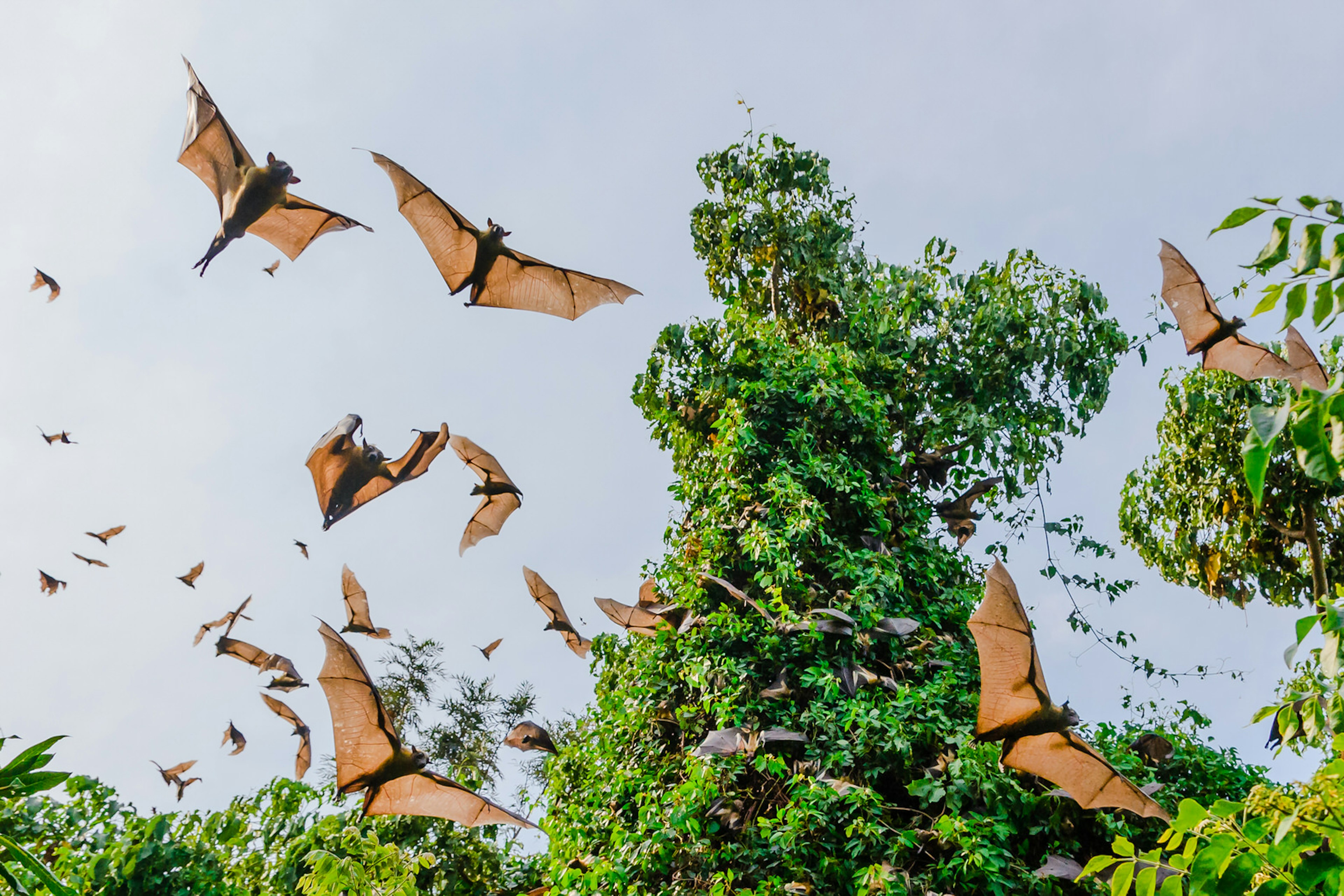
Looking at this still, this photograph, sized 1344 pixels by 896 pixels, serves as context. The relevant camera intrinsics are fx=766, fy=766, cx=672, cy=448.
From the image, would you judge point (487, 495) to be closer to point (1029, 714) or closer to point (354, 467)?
point (354, 467)

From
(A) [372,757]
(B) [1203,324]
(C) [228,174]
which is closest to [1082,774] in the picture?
(B) [1203,324]

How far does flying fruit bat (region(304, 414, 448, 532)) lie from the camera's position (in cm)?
698

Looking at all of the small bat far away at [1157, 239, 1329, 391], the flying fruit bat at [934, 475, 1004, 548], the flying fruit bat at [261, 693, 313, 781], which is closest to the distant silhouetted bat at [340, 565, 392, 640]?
the flying fruit bat at [261, 693, 313, 781]

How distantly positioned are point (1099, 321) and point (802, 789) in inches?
270

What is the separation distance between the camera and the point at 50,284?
9.59 m

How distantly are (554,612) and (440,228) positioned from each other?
4337mm

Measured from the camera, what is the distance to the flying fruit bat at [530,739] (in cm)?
736

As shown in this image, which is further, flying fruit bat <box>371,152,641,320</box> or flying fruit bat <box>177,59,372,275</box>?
flying fruit bat <box>371,152,641,320</box>

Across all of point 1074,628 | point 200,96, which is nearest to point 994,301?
point 1074,628

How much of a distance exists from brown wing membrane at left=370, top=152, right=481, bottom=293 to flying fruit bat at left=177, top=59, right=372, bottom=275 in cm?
47

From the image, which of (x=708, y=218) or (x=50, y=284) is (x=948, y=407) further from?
(x=50, y=284)

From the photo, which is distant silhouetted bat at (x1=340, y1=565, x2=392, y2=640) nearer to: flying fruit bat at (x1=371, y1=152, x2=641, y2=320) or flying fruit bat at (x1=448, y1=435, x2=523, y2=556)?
flying fruit bat at (x1=448, y1=435, x2=523, y2=556)

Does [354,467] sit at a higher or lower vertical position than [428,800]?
higher

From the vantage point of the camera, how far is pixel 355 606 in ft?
29.3
